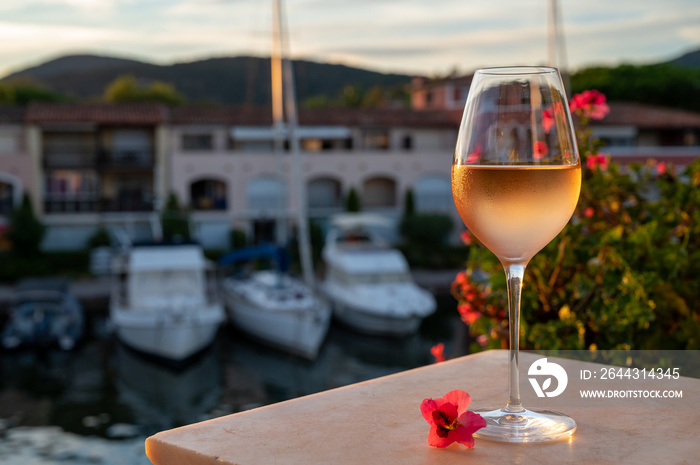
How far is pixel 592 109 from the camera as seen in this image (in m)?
3.49

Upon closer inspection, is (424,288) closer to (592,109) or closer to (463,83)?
(463,83)

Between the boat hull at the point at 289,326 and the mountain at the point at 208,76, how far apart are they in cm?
3985

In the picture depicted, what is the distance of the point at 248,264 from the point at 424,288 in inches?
246

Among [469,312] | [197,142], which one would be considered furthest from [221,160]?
[469,312]

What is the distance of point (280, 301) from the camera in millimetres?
22141

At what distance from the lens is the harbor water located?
14562 millimetres

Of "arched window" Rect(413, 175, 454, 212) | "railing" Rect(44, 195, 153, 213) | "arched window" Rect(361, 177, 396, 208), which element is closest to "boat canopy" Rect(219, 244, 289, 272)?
"railing" Rect(44, 195, 153, 213)

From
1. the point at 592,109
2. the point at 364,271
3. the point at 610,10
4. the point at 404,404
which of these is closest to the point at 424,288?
the point at 364,271

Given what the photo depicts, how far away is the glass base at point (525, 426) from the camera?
104cm

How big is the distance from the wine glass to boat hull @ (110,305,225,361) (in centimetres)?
1977

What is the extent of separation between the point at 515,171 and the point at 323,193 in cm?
3456

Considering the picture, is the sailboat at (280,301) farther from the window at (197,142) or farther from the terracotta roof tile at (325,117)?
the window at (197,142)

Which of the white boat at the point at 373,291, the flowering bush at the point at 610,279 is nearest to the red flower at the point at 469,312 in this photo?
the flowering bush at the point at 610,279

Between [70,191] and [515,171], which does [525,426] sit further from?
[70,191]
